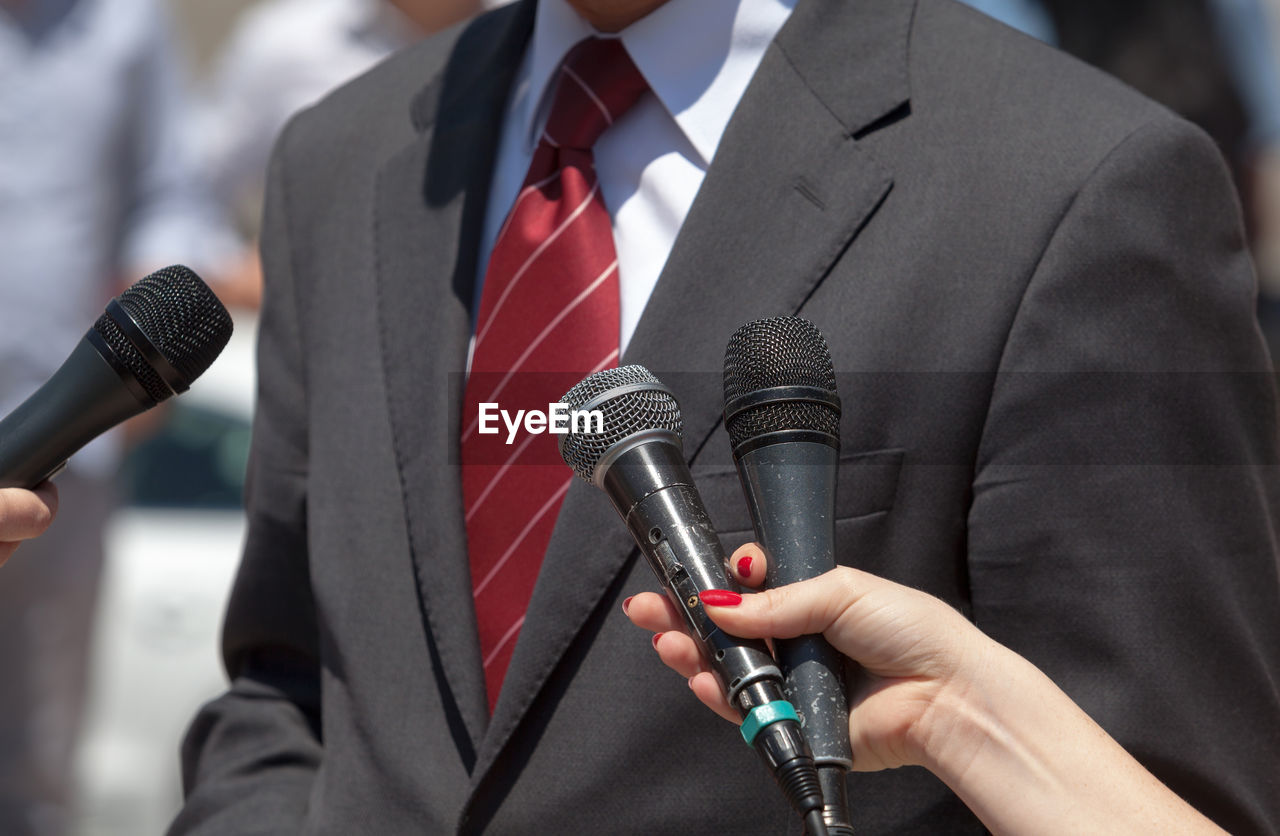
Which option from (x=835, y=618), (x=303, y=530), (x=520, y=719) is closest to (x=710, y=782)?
(x=520, y=719)

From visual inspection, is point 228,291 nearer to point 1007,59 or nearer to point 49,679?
point 49,679

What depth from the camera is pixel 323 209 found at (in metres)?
2.41

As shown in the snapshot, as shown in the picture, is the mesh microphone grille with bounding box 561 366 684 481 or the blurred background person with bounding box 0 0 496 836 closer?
the mesh microphone grille with bounding box 561 366 684 481

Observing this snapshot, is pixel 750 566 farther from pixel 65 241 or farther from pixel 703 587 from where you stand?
pixel 65 241

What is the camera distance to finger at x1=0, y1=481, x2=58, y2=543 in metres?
1.55

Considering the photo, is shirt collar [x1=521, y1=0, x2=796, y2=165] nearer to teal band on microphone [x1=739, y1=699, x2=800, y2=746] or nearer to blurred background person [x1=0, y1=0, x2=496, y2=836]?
teal band on microphone [x1=739, y1=699, x2=800, y2=746]

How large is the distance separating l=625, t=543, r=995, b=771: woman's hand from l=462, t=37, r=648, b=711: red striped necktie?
0.57 meters

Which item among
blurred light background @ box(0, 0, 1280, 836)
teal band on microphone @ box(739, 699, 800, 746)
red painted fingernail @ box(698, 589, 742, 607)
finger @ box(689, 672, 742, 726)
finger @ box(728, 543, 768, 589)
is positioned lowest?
blurred light background @ box(0, 0, 1280, 836)

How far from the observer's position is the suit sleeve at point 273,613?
2250 millimetres

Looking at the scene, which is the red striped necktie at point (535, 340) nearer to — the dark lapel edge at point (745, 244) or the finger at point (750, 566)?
the dark lapel edge at point (745, 244)

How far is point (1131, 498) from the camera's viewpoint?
1.85 meters

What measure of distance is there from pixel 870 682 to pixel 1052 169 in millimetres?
793

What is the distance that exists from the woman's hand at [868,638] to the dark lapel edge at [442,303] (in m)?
0.59

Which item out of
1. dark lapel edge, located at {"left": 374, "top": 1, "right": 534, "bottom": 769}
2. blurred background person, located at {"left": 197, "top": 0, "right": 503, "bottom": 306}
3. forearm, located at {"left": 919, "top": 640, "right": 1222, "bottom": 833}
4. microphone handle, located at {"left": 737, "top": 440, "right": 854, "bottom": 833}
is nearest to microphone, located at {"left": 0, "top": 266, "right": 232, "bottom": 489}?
dark lapel edge, located at {"left": 374, "top": 1, "right": 534, "bottom": 769}
